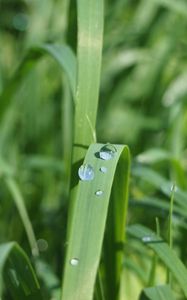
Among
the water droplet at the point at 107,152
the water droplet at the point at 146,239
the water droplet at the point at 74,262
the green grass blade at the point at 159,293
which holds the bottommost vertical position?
the green grass blade at the point at 159,293

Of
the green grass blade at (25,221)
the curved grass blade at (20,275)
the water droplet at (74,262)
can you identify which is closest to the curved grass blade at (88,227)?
the water droplet at (74,262)

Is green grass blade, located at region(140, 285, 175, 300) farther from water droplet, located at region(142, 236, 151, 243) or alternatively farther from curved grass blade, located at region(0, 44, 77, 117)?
curved grass blade, located at region(0, 44, 77, 117)

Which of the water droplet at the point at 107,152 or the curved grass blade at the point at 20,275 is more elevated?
the water droplet at the point at 107,152

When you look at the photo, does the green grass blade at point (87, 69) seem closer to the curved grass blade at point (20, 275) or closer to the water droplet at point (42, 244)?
the curved grass blade at point (20, 275)

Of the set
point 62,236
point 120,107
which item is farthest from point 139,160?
point 120,107

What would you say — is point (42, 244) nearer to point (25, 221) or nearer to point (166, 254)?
point (25, 221)

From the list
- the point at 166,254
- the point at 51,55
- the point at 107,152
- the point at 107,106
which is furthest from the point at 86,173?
the point at 107,106

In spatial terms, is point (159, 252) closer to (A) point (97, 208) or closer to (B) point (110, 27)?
(A) point (97, 208)
